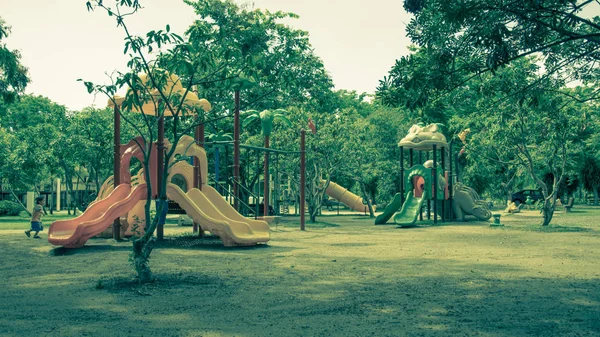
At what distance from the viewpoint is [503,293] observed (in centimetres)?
786

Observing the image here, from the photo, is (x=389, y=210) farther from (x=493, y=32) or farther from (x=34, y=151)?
(x=34, y=151)

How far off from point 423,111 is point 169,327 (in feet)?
23.4

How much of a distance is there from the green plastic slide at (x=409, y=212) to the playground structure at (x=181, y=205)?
31.2 feet

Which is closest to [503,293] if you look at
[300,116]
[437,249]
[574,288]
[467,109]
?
[574,288]

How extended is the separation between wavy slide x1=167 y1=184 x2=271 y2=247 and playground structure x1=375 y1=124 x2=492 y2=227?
9483 mm

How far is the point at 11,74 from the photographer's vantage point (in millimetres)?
18688

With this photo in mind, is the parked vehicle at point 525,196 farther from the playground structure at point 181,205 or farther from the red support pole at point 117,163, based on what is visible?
the red support pole at point 117,163

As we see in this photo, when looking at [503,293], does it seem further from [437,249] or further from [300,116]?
[300,116]

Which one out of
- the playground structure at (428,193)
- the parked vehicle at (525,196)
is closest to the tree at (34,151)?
the playground structure at (428,193)

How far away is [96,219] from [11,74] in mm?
7350

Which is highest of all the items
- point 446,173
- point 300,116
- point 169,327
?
point 300,116

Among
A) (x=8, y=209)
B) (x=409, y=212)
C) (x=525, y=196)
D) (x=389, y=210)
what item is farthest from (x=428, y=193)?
(x=8, y=209)

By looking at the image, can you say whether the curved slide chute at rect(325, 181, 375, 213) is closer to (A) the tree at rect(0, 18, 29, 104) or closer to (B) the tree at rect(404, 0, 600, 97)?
(A) the tree at rect(0, 18, 29, 104)

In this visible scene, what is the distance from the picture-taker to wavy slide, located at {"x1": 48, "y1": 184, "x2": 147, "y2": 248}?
13789mm
